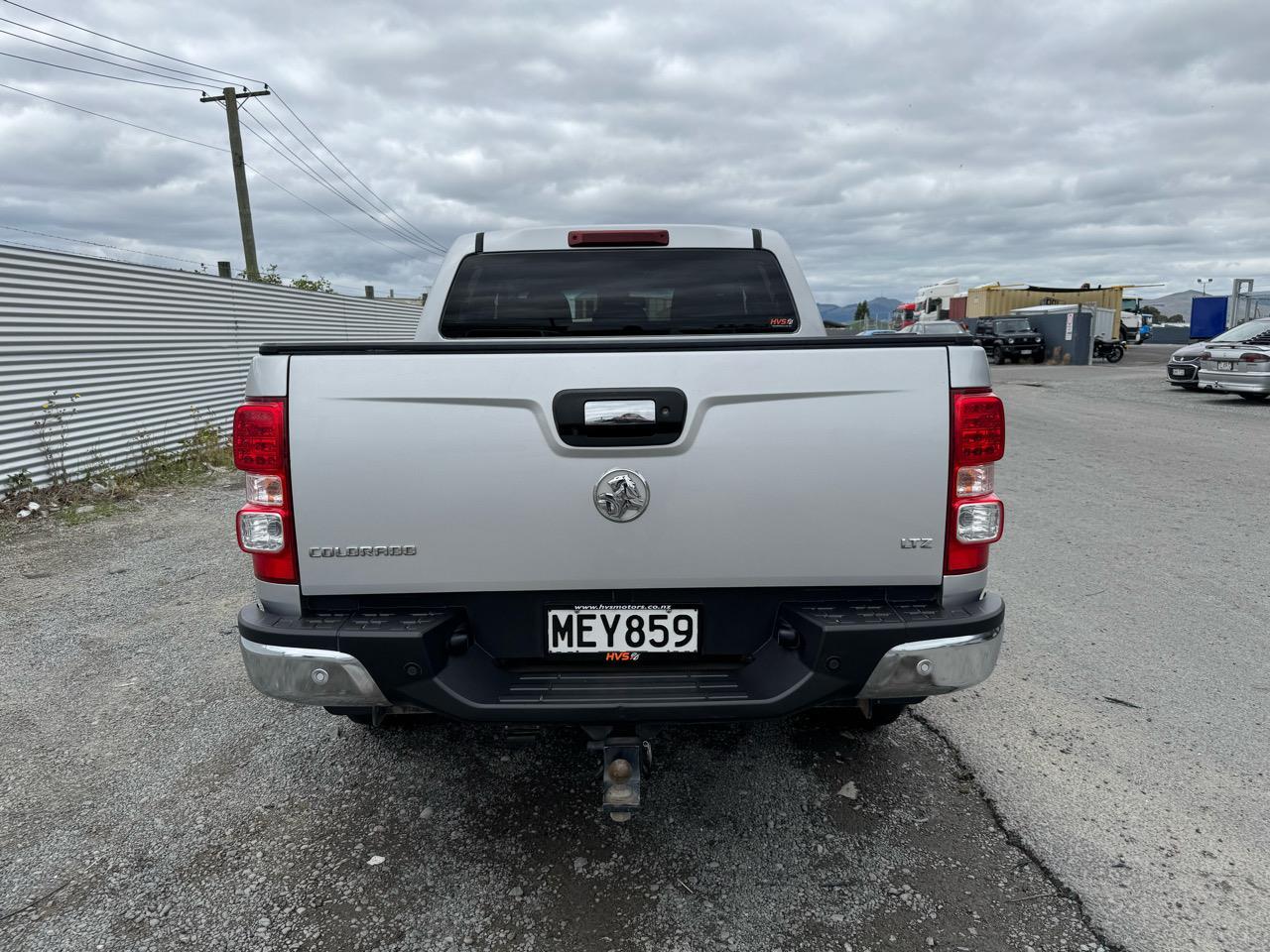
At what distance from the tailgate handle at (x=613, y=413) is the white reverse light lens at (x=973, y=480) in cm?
88

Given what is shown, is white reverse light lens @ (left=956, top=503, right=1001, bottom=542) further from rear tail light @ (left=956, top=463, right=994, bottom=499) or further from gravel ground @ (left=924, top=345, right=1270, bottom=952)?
gravel ground @ (left=924, top=345, right=1270, bottom=952)

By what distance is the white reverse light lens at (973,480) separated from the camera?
217 centimetres

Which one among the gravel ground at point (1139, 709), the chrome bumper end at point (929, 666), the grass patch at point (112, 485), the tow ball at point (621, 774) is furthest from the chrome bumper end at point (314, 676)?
the grass patch at point (112, 485)

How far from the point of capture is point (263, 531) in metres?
2.18

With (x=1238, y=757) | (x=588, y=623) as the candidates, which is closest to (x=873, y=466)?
(x=588, y=623)

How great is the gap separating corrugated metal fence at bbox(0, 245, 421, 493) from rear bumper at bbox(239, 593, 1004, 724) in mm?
6931

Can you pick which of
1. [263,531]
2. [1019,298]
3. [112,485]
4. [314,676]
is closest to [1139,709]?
[314,676]

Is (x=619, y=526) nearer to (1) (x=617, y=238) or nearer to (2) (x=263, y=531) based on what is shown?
(2) (x=263, y=531)

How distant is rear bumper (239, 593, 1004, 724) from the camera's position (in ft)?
6.97

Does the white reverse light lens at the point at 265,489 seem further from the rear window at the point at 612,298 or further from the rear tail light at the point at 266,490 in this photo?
the rear window at the point at 612,298

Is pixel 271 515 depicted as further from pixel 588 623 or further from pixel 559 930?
pixel 559 930

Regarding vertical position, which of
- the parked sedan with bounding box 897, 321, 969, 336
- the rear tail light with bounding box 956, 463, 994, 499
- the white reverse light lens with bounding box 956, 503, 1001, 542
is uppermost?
the parked sedan with bounding box 897, 321, 969, 336

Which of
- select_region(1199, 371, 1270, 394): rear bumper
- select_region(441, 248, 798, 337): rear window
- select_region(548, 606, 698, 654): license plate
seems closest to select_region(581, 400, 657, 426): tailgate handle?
select_region(548, 606, 698, 654): license plate

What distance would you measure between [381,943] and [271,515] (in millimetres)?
1207
